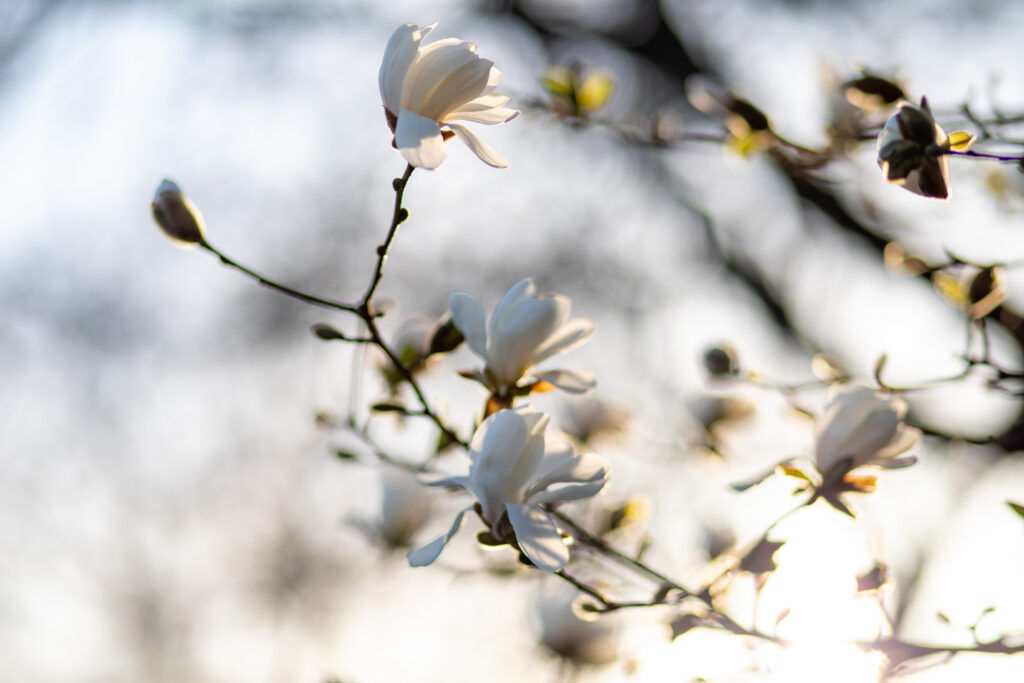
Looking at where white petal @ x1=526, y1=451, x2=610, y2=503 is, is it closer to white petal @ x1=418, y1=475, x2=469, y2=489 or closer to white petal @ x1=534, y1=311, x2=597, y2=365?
white petal @ x1=418, y1=475, x2=469, y2=489

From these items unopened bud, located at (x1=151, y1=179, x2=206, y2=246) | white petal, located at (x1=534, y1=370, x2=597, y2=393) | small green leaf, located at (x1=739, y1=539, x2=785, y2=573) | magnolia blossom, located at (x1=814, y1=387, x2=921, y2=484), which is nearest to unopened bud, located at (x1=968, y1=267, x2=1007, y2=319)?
magnolia blossom, located at (x1=814, y1=387, x2=921, y2=484)

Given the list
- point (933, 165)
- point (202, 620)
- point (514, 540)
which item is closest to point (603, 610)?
point (514, 540)

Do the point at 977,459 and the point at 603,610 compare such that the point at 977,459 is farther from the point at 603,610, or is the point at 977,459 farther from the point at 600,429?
the point at 603,610

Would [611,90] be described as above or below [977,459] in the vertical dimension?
above

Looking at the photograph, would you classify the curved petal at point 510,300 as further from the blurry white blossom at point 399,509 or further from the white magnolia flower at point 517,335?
the blurry white blossom at point 399,509

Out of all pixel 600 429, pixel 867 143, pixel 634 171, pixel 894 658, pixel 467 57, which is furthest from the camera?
pixel 634 171

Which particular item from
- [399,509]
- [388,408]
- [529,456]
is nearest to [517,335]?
[529,456]
